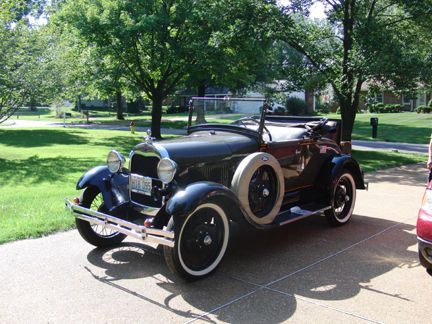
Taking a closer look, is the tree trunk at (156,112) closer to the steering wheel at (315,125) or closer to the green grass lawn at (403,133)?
the green grass lawn at (403,133)

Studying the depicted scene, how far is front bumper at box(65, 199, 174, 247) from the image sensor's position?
13.4ft

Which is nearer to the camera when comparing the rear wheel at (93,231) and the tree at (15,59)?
the rear wheel at (93,231)

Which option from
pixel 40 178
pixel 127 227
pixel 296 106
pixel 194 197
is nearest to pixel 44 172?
pixel 40 178

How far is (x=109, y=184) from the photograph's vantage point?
5.40 metres

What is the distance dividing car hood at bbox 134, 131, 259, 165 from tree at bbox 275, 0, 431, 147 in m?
8.06

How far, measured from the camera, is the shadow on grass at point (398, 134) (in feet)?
70.5

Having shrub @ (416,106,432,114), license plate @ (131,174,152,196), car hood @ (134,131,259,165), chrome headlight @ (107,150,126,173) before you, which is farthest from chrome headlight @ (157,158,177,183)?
shrub @ (416,106,432,114)

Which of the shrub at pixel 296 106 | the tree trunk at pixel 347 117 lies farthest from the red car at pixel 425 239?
the shrub at pixel 296 106

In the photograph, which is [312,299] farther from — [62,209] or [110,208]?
[62,209]

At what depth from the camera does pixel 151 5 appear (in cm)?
1731

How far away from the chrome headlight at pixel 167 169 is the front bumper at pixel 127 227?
0.62 m

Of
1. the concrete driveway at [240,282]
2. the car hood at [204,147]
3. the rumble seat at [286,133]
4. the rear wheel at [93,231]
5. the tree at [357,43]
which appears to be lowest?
the concrete driveway at [240,282]

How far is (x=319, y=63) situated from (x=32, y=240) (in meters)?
11.3

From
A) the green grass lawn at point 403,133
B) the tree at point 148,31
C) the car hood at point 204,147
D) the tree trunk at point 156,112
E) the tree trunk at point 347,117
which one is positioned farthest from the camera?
the green grass lawn at point 403,133
